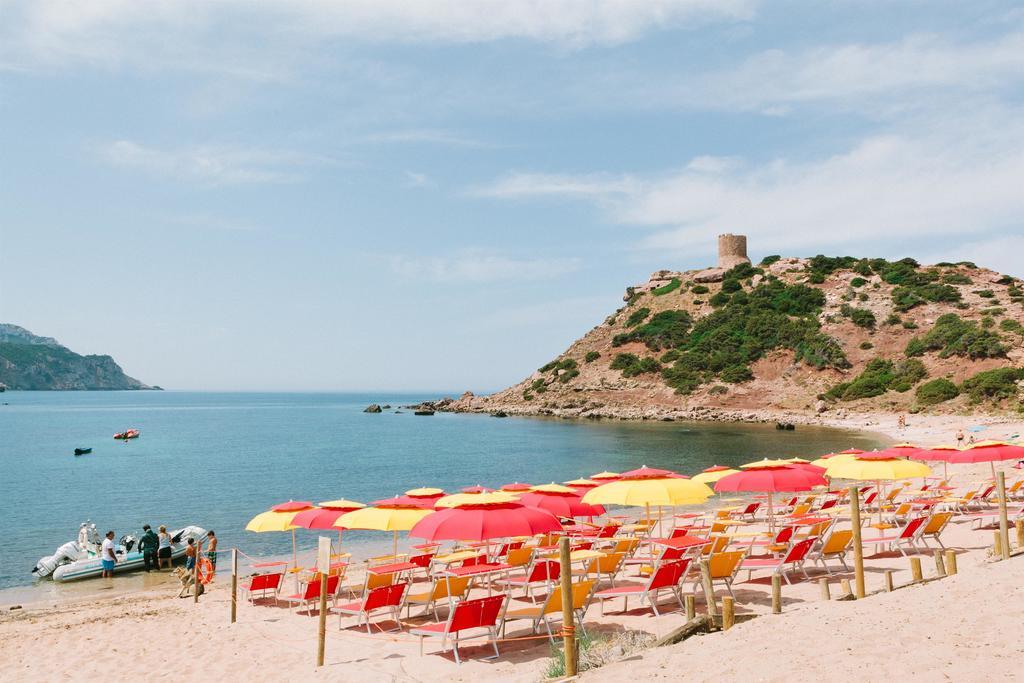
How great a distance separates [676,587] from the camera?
403 inches

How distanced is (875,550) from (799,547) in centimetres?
340

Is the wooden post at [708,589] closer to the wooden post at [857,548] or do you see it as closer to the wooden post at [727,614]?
the wooden post at [727,614]

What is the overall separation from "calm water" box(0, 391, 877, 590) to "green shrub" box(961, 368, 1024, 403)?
11364mm

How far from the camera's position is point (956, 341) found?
61.0 m

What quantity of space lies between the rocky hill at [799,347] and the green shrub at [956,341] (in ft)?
0.36

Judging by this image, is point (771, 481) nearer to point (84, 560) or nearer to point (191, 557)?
point (191, 557)

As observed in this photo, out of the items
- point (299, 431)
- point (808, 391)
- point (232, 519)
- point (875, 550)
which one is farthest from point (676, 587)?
point (299, 431)

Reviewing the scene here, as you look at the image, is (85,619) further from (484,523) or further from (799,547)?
(799,547)

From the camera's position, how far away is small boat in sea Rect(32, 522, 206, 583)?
1769 centimetres

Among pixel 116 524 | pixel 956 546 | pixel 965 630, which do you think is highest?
pixel 965 630

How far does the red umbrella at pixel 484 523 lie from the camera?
29.7 ft

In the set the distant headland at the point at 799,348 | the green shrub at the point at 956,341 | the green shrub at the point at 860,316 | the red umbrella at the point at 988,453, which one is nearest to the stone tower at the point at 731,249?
the distant headland at the point at 799,348

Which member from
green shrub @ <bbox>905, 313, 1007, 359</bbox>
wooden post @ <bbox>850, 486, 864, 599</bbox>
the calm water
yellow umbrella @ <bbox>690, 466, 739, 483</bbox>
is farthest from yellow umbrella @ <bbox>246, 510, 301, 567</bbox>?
green shrub @ <bbox>905, 313, 1007, 359</bbox>

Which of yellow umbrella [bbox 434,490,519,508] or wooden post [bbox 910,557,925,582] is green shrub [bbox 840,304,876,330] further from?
yellow umbrella [bbox 434,490,519,508]
